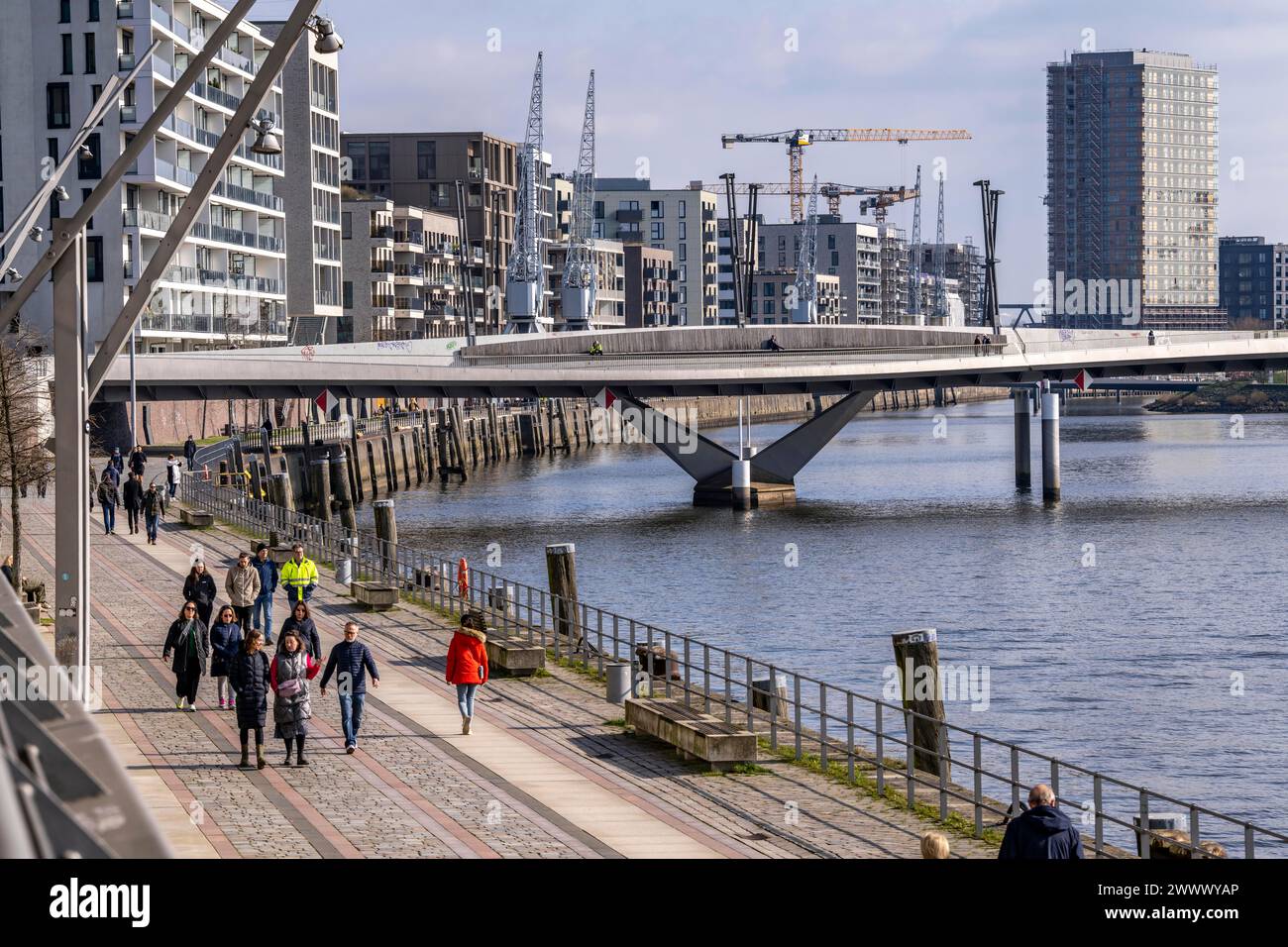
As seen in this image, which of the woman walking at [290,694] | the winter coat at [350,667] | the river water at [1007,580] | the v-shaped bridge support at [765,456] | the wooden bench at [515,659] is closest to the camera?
the woman walking at [290,694]

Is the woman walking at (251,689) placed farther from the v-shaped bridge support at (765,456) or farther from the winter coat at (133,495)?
the v-shaped bridge support at (765,456)

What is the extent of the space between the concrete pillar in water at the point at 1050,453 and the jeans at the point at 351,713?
69.0m

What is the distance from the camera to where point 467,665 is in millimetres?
24578

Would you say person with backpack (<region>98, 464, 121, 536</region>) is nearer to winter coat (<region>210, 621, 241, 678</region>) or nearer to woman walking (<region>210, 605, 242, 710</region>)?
woman walking (<region>210, 605, 242, 710</region>)

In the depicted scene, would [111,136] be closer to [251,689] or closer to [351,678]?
[351,678]

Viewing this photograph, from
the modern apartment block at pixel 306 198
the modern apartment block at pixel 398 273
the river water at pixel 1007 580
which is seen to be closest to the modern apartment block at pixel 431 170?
the modern apartment block at pixel 398 273

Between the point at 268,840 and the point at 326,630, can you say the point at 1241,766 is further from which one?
the point at 268,840

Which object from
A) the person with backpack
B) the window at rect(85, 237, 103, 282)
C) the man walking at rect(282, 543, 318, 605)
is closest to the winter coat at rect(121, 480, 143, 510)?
the person with backpack

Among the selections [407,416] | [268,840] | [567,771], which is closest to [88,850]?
[268,840]

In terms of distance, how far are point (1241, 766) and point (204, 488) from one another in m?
43.9

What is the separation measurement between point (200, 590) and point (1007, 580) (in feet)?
119

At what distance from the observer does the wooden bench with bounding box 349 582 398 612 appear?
128ft

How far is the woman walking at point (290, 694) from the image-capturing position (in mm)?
22375

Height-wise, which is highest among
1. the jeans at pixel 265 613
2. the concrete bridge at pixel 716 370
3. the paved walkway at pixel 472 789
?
the concrete bridge at pixel 716 370
